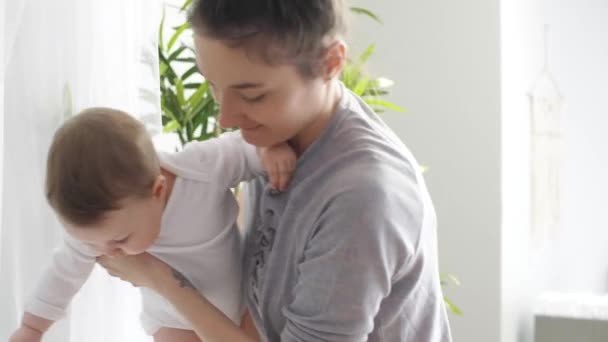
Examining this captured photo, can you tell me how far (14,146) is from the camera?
1.44 m

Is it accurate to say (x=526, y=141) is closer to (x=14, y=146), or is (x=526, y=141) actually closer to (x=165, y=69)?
(x=165, y=69)

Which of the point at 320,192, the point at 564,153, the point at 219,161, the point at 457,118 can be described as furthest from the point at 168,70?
the point at 564,153

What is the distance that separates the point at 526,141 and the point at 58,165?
3.02m

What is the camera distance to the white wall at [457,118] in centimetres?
346

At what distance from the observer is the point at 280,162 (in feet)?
4.33

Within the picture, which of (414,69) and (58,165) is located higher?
(58,165)

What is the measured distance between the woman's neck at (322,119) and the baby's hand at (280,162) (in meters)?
0.03

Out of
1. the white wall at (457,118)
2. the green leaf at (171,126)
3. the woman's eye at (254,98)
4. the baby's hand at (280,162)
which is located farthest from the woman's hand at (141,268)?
the white wall at (457,118)

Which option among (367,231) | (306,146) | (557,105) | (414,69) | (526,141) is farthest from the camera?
(557,105)

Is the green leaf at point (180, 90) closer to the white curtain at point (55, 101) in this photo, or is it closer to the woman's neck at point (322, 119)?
the white curtain at point (55, 101)

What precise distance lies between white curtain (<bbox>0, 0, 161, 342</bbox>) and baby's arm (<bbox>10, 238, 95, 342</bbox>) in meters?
0.09

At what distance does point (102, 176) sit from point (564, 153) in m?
3.68

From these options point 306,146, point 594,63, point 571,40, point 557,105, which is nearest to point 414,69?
point 557,105

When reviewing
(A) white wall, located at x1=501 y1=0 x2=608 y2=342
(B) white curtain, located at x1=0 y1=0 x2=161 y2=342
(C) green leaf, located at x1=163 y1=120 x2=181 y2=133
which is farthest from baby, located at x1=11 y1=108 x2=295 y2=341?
(A) white wall, located at x1=501 y1=0 x2=608 y2=342
